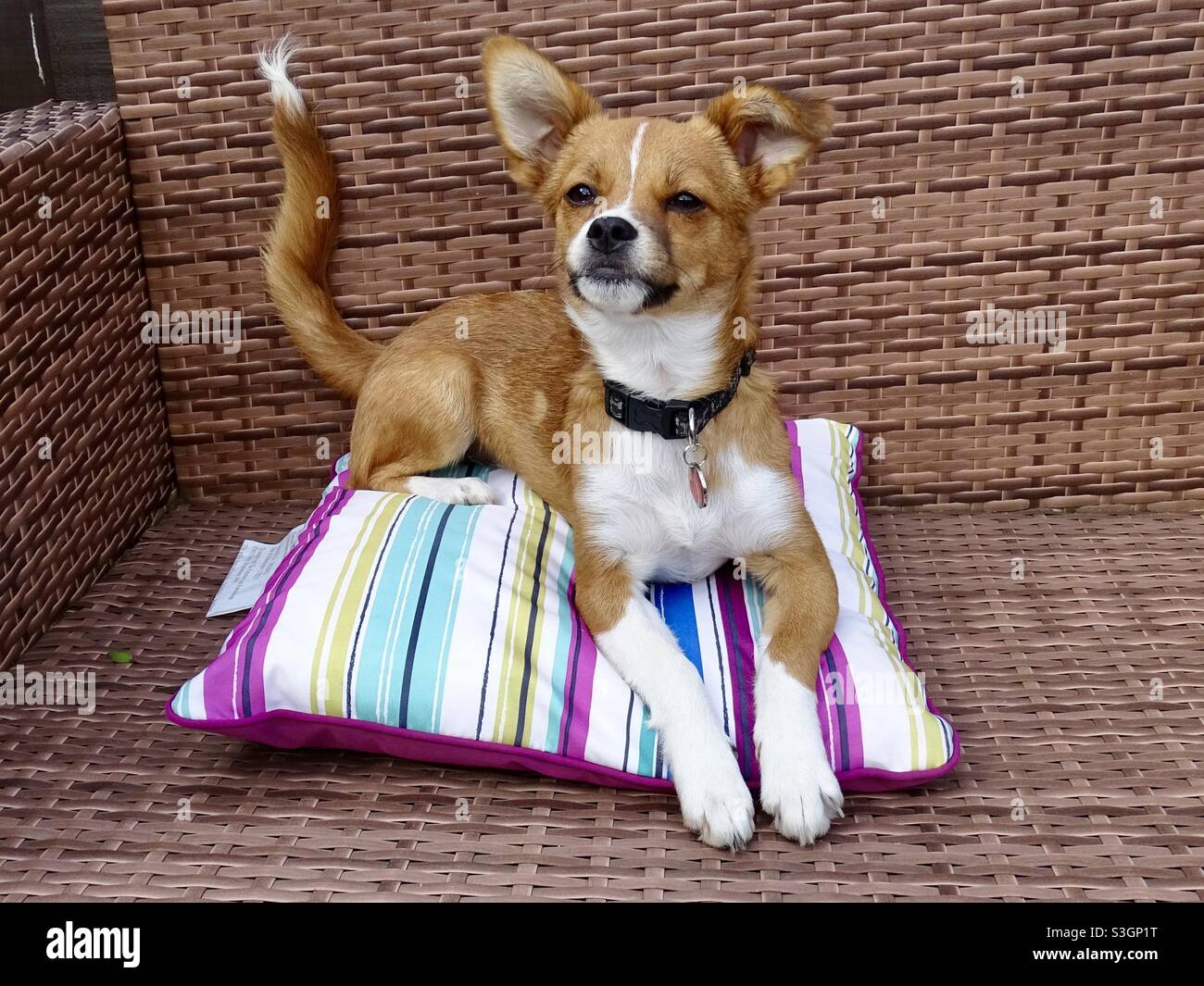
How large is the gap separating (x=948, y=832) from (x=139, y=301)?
1.90m

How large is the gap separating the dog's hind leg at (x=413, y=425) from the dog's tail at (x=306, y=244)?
111mm

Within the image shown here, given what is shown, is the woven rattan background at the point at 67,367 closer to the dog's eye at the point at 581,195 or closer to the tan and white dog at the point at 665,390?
the tan and white dog at the point at 665,390

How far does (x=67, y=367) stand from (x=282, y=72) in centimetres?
70

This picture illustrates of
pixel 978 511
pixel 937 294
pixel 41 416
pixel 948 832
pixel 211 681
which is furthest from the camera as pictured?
pixel 978 511

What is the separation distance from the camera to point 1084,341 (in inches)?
85.1

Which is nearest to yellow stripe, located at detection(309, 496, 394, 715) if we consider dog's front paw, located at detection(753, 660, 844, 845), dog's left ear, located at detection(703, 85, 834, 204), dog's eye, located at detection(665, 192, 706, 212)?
dog's front paw, located at detection(753, 660, 844, 845)

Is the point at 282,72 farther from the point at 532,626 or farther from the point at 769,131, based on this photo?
the point at 532,626

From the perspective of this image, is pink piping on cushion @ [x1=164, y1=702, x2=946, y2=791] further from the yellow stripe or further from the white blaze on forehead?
the white blaze on forehead

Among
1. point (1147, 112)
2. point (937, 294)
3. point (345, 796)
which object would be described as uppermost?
point (1147, 112)

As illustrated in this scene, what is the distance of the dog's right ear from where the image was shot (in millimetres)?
1678

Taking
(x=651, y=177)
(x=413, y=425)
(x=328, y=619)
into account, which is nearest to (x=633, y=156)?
(x=651, y=177)

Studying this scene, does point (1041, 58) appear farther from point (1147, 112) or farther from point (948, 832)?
point (948, 832)

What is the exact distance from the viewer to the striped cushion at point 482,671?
1.47 m

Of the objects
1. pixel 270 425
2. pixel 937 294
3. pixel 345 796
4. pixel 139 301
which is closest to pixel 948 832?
pixel 345 796
